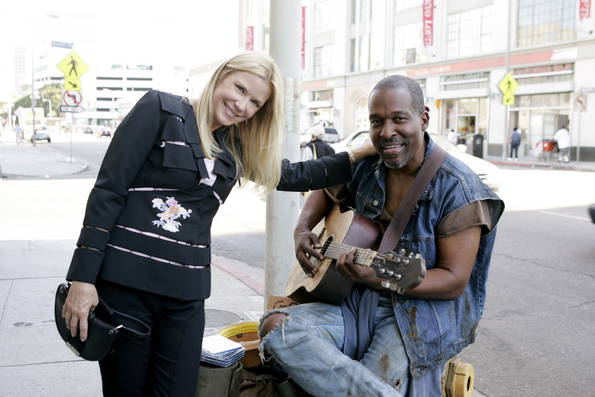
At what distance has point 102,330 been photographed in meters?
2.17

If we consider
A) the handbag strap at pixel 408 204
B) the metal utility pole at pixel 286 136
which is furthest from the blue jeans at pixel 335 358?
the metal utility pole at pixel 286 136

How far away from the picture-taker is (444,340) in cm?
257

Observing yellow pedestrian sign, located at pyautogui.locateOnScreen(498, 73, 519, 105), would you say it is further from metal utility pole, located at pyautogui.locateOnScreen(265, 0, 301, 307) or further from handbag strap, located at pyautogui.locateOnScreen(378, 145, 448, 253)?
handbag strap, located at pyautogui.locateOnScreen(378, 145, 448, 253)

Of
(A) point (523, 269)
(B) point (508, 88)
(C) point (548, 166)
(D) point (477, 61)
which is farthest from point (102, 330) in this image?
(D) point (477, 61)

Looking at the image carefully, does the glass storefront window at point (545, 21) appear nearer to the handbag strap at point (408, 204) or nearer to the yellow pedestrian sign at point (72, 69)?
the yellow pedestrian sign at point (72, 69)

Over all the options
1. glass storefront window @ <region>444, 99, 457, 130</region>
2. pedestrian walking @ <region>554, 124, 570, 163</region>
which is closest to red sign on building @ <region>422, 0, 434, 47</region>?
glass storefront window @ <region>444, 99, 457, 130</region>

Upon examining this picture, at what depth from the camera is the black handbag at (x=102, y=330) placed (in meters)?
2.17

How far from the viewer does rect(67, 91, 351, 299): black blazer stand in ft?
7.22

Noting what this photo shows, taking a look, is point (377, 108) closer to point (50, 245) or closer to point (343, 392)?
point (343, 392)

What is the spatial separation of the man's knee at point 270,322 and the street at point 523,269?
2091 millimetres

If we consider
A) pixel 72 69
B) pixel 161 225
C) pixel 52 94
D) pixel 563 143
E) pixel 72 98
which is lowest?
pixel 161 225

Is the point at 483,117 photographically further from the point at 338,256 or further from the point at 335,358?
the point at 335,358

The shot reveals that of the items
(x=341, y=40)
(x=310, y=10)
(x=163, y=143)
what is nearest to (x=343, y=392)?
(x=163, y=143)

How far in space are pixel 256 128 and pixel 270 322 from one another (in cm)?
85
